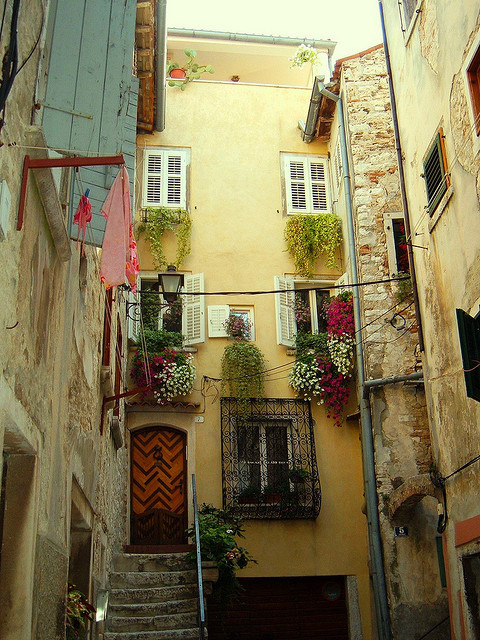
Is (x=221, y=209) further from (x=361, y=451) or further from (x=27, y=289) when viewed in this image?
(x=27, y=289)

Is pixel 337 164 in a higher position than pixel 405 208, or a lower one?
higher

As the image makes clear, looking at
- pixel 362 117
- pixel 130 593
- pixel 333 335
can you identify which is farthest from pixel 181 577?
pixel 362 117

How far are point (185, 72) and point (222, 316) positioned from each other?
5.65 metres

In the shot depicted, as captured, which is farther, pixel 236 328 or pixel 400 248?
pixel 236 328

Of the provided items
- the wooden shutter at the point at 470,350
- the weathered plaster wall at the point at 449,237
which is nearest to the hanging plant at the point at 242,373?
the weathered plaster wall at the point at 449,237

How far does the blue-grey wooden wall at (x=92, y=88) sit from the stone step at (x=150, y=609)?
5458 mm

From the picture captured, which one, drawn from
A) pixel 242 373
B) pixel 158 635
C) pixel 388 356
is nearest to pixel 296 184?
pixel 242 373

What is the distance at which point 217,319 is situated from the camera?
13688 millimetres

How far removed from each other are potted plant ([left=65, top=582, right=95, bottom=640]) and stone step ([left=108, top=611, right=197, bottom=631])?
2.23 m

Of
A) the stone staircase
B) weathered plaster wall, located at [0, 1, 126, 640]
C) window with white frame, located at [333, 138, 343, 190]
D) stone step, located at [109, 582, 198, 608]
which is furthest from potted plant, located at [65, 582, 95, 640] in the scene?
window with white frame, located at [333, 138, 343, 190]

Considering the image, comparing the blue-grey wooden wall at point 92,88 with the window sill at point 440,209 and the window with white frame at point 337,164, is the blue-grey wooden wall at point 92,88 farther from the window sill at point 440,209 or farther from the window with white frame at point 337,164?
the window with white frame at point 337,164

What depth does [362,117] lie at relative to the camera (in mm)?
13648

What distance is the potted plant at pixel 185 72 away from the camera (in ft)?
50.8

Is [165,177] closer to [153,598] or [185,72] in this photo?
[185,72]
